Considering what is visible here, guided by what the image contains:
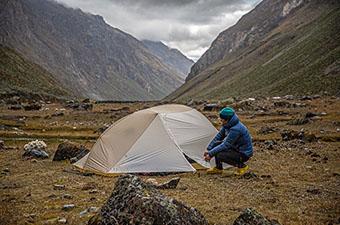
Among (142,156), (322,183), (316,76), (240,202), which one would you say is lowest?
(316,76)

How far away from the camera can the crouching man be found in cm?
1412

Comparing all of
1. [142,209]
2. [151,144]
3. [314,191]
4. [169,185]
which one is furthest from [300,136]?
[142,209]

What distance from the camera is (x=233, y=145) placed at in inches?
562

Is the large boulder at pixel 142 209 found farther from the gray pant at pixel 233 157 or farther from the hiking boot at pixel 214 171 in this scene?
the hiking boot at pixel 214 171

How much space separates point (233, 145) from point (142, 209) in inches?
291

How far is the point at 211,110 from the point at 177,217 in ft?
164

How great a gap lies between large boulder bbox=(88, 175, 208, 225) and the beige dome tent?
7.13 m

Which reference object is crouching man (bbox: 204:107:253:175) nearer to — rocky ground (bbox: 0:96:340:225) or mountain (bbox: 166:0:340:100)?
rocky ground (bbox: 0:96:340:225)

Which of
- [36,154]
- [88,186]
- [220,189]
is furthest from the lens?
[36,154]

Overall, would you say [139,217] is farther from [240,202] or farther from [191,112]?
[191,112]

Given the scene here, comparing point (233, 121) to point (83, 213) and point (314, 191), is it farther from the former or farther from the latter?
point (83, 213)

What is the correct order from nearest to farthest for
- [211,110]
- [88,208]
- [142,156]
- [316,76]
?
[88,208] < [142,156] < [211,110] < [316,76]

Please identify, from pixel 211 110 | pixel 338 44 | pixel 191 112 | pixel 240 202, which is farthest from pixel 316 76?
pixel 240 202

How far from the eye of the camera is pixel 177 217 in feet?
24.5
